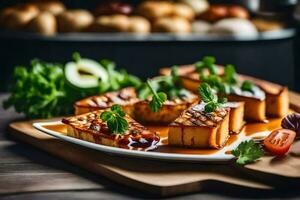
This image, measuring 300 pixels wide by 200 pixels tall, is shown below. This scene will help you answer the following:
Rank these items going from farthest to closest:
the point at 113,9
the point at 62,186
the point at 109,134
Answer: the point at 113,9 < the point at 109,134 < the point at 62,186

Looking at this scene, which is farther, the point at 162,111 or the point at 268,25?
the point at 268,25

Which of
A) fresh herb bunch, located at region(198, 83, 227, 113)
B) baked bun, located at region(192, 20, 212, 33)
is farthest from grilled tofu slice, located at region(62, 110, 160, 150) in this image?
baked bun, located at region(192, 20, 212, 33)

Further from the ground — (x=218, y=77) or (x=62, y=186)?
(x=218, y=77)

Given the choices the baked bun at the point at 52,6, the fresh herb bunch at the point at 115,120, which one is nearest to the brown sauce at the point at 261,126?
the fresh herb bunch at the point at 115,120

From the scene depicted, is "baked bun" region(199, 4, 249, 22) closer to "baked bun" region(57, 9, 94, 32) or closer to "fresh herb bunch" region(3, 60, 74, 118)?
"baked bun" region(57, 9, 94, 32)

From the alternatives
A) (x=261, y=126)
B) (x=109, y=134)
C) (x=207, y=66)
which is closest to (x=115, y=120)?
(x=109, y=134)

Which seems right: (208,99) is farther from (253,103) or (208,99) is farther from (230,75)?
(230,75)

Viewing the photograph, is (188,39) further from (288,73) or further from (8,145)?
(8,145)
